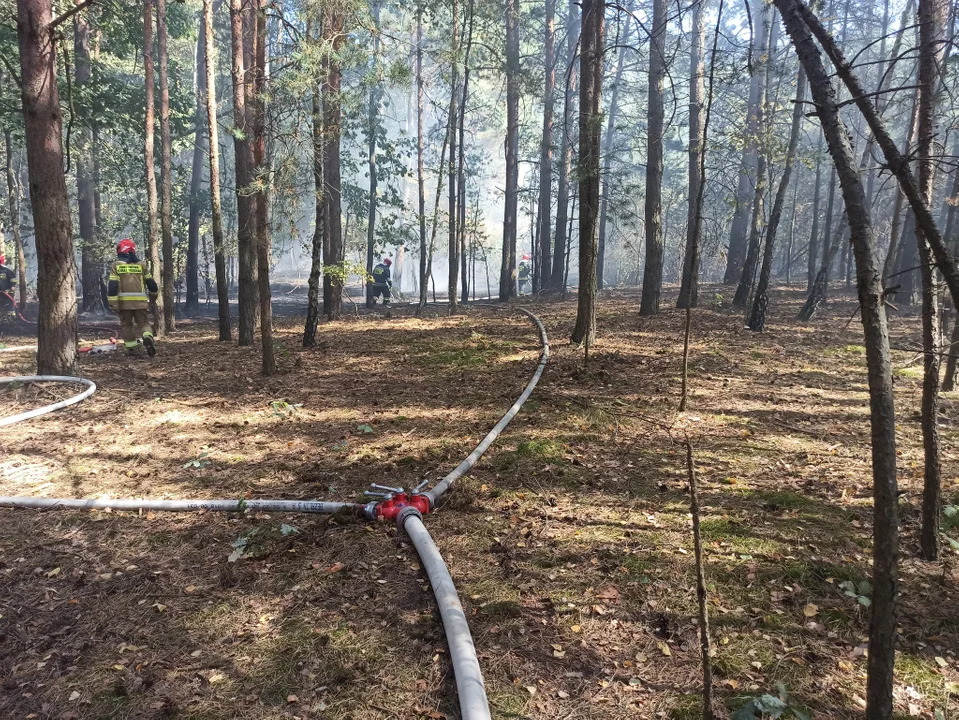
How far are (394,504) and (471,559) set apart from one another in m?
0.82

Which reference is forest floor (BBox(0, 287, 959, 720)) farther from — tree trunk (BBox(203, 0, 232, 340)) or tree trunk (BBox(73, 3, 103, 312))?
tree trunk (BBox(73, 3, 103, 312))

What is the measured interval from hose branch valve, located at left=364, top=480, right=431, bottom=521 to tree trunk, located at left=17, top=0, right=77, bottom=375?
6259 mm

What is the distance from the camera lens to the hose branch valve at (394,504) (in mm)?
4219

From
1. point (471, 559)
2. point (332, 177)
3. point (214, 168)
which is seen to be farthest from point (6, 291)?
point (471, 559)

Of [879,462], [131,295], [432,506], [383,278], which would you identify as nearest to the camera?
[879,462]

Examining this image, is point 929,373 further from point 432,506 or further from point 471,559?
point 432,506

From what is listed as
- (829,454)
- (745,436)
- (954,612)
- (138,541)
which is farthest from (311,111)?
(954,612)

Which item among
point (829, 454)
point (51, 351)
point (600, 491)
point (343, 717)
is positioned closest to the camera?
point (343, 717)

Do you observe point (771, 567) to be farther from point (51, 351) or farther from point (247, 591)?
point (51, 351)

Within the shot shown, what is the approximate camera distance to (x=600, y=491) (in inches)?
186

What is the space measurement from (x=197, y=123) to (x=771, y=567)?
84.5ft

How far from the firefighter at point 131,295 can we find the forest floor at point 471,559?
9.92 ft

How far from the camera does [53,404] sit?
22.7 ft

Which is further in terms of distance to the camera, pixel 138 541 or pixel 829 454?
pixel 829 454
